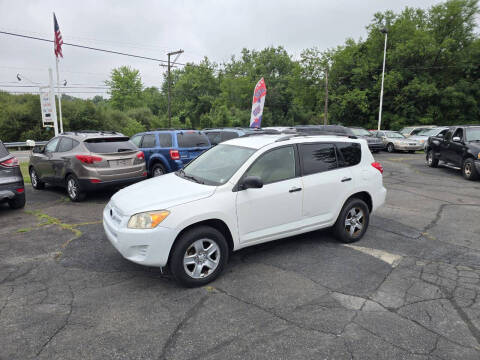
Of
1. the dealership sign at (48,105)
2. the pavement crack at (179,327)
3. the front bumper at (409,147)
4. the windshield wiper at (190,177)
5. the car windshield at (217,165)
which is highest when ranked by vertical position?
the dealership sign at (48,105)

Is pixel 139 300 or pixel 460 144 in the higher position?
pixel 460 144

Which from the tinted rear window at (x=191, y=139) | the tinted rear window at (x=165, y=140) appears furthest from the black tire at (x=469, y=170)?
the tinted rear window at (x=165, y=140)

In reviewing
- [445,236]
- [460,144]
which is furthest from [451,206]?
[460,144]

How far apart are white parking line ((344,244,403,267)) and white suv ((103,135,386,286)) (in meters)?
0.25

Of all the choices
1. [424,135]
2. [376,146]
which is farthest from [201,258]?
[424,135]

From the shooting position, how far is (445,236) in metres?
5.88

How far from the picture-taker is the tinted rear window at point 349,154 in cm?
535

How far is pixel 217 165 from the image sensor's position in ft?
16.1

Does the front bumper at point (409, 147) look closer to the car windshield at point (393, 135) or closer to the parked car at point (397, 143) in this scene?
the parked car at point (397, 143)

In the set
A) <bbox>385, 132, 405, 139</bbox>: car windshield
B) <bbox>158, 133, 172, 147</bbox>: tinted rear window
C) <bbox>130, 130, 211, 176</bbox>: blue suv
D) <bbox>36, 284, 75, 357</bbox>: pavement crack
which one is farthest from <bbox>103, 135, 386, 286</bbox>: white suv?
<bbox>385, 132, 405, 139</bbox>: car windshield

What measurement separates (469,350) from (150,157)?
30.4 ft

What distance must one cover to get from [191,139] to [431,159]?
10.7m

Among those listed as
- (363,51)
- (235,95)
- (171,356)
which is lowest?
(171,356)

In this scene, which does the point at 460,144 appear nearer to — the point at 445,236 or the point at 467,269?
the point at 445,236
